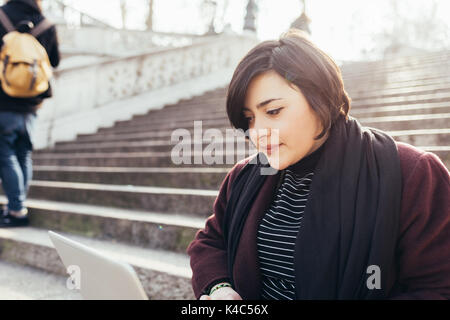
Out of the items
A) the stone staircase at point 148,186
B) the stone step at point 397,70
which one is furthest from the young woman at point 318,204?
the stone step at point 397,70

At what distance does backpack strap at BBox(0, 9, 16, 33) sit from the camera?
338 centimetres

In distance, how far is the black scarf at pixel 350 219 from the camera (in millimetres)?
1129

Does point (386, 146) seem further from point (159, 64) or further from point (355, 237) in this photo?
point (159, 64)

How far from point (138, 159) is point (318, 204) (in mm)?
3663

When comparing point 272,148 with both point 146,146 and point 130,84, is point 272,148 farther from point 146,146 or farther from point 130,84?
point 130,84

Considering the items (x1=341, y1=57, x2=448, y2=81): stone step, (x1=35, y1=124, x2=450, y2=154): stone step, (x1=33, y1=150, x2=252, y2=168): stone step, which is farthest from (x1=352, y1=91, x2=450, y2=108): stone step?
(x1=33, y1=150, x2=252, y2=168): stone step

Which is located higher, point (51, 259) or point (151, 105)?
point (151, 105)

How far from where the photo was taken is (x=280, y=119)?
51.5 inches

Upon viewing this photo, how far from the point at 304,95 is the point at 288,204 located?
0.42m

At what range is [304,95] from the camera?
1.29m

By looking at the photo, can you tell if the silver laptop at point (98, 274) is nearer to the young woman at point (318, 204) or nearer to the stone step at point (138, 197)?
the young woman at point (318, 204)

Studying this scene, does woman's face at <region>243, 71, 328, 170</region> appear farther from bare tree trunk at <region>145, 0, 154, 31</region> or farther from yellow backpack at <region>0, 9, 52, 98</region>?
bare tree trunk at <region>145, 0, 154, 31</region>

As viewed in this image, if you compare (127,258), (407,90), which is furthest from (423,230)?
(407,90)
